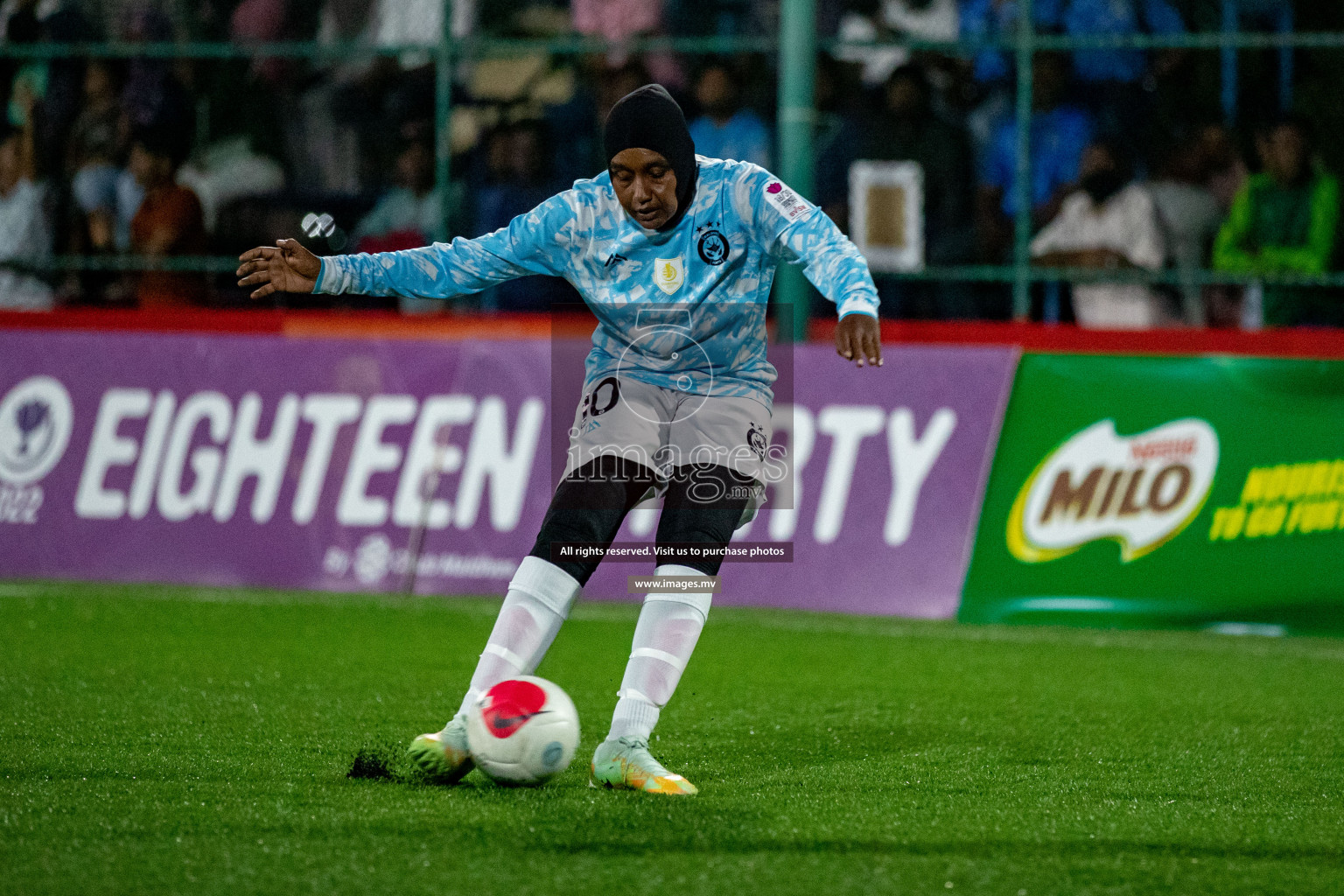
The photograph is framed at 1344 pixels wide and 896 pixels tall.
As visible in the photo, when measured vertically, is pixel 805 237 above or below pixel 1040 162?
below

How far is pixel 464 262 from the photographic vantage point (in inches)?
203

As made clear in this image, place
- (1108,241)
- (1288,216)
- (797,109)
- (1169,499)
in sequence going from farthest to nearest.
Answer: (1108,241)
(1288,216)
(797,109)
(1169,499)

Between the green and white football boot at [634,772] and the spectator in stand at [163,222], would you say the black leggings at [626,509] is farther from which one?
the spectator in stand at [163,222]

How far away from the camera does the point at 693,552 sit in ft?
16.2

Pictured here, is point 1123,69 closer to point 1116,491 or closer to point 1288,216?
point 1288,216

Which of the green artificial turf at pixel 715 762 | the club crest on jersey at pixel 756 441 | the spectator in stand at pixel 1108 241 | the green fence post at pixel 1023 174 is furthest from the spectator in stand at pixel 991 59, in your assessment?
the club crest on jersey at pixel 756 441

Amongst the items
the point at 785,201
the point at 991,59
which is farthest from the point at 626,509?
the point at 991,59

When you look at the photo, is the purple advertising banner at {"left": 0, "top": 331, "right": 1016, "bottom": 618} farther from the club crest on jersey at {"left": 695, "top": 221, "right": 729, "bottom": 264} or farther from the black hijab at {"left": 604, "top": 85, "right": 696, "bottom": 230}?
the black hijab at {"left": 604, "top": 85, "right": 696, "bottom": 230}

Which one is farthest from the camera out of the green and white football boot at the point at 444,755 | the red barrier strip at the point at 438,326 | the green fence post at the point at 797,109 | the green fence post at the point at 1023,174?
the green fence post at the point at 1023,174

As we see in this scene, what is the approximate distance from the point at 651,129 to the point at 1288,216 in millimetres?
6127

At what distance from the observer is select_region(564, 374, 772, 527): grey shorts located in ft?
16.4

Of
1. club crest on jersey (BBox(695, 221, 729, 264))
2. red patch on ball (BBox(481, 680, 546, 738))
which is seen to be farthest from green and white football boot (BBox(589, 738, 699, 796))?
club crest on jersey (BBox(695, 221, 729, 264))

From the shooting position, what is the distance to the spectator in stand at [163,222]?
436 inches

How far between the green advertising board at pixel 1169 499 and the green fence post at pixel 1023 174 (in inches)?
55.2
